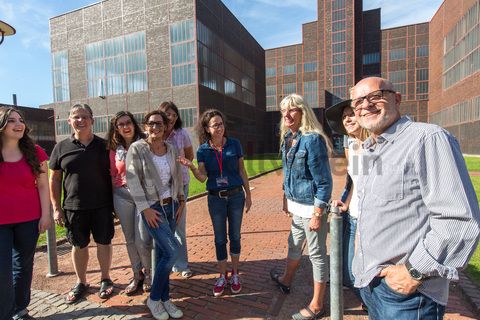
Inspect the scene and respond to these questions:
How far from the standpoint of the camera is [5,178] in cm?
276

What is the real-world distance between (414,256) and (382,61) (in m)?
62.5

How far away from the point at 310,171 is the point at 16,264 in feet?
9.82

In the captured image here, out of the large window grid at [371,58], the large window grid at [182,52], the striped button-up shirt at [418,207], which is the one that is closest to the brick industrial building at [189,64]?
the large window grid at [182,52]

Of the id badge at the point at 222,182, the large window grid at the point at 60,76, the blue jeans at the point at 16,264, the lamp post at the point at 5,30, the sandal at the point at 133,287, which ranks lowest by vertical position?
the sandal at the point at 133,287

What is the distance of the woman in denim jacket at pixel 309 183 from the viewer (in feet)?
9.45

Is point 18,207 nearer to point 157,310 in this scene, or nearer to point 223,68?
point 157,310

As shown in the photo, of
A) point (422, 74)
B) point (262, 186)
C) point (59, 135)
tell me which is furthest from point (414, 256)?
point (422, 74)

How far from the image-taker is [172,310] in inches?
120

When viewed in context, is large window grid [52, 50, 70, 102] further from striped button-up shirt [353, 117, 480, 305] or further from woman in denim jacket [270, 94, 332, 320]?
striped button-up shirt [353, 117, 480, 305]

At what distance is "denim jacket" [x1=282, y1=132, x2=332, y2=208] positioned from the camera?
2.87m

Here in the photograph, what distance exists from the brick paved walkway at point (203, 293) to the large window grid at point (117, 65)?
30229 mm

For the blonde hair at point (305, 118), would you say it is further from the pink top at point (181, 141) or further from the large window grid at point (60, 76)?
the large window grid at point (60, 76)

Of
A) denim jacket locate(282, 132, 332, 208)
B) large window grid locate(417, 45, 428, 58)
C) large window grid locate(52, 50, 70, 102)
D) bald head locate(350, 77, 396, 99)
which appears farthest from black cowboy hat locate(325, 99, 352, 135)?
large window grid locate(417, 45, 428, 58)

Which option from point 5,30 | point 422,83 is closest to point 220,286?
point 5,30
